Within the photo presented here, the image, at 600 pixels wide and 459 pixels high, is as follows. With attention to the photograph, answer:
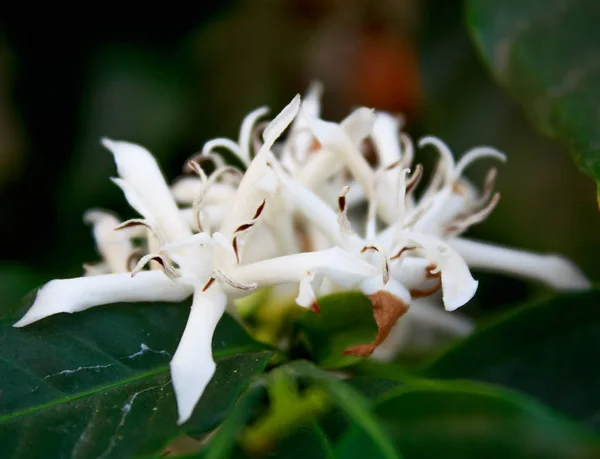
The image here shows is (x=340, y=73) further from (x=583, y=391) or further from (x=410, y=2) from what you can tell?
→ (x=583, y=391)

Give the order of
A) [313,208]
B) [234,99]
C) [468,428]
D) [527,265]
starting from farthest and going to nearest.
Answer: [234,99]
[527,265]
[313,208]
[468,428]

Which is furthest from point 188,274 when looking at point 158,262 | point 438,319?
point 438,319

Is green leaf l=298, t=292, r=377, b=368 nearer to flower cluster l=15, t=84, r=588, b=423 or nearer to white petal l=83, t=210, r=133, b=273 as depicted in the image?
flower cluster l=15, t=84, r=588, b=423

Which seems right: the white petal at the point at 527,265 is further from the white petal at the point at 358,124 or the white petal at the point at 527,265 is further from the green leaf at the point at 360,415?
the green leaf at the point at 360,415

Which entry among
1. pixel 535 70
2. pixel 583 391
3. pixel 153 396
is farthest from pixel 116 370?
pixel 535 70

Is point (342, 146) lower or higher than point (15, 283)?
higher

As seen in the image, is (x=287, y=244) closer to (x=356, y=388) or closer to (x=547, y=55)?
(x=356, y=388)
